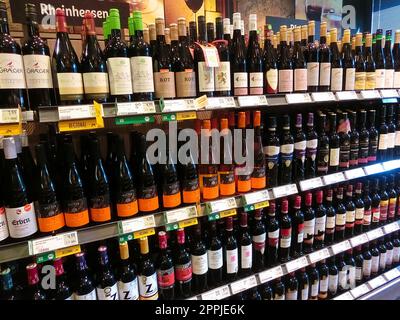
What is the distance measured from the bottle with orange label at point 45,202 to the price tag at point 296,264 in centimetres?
120

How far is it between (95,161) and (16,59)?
46 centimetres

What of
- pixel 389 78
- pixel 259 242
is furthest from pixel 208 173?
pixel 389 78

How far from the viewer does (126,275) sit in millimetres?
1159

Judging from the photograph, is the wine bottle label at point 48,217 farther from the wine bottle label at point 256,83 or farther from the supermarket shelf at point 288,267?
the wine bottle label at point 256,83

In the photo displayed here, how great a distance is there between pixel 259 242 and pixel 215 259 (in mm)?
293

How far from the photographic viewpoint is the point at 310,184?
60.1 inches

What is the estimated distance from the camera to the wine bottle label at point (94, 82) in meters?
0.99

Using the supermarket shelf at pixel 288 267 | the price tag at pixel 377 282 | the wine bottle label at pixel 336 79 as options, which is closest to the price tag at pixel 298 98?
the wine bottle label at pixel 336 79

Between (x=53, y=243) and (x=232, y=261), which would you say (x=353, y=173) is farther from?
(x=53, y=243)

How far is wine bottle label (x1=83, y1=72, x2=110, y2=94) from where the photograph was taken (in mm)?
995

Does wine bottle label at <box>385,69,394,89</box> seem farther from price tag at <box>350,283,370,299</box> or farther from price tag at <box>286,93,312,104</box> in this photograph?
price tag at <box>350,283,370,299</box>

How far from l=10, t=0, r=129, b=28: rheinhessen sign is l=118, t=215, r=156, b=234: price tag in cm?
102

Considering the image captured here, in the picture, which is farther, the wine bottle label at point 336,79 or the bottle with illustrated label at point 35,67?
the wine bottle label at point 336,79

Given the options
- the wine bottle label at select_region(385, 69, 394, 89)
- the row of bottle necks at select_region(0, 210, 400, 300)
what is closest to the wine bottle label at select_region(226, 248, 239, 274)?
the row of bottle necks at select_region(0, 210, 400, 300)
